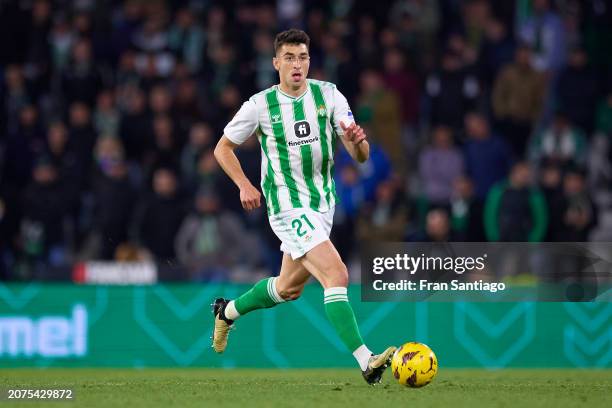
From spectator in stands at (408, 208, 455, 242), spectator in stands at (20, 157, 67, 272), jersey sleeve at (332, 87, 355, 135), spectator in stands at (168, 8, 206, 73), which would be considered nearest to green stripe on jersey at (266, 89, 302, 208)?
jersey sleeve at (332, 87, 355, 135)

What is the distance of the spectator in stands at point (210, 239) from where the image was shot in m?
14.8

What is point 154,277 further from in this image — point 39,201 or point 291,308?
point 39,201

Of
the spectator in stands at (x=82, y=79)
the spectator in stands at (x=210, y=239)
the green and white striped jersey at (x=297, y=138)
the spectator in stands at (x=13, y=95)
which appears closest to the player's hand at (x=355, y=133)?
the green and white striped jersey at (x=297, y=138)

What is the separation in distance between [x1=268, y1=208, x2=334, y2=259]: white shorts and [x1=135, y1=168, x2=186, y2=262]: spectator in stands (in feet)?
19.0

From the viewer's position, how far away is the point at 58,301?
1281 centimetres

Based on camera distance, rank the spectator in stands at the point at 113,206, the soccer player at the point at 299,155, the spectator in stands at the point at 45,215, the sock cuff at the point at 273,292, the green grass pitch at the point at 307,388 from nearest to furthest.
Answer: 1. the green grass pitch at the point at 307,388
2. the soccer player at the point at 299,155
3. the sock cuff at the point at 273,292
4. the spectator in stands at the point at 113,206
5. the spectator in stands at the point at 45,215

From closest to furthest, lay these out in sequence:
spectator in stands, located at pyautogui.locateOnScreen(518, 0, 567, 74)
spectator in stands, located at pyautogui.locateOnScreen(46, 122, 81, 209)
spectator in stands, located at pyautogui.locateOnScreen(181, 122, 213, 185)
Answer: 1. spectator in stands, located at pyautogui.locateOnScreen(46, 122, 81, 209)
2. spectator in stands, located at pyautogui.locateOnScreen(181, 122, 213, 185)
3. spectator in stands, located at pyautogui.locateOnScreen(518, 0, 567, 74)

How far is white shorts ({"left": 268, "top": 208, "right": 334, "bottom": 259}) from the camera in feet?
29.6

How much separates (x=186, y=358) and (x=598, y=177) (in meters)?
6.05

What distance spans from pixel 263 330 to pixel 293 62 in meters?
4.43

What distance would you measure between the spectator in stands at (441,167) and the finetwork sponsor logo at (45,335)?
15.3ft

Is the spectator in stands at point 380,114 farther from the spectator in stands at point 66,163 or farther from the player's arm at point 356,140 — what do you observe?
the player's arm at point 356,140

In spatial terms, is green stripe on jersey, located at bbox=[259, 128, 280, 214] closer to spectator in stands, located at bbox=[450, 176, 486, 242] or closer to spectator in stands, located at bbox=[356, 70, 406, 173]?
spectator in stands, located at bbox=[450, 176, 486, 242]

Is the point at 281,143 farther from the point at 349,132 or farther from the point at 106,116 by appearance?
the point at 106,116
